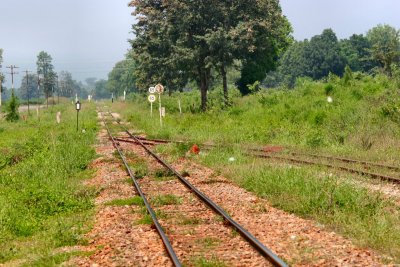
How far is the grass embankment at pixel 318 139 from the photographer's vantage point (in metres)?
9.36

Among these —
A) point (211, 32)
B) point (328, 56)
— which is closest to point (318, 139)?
point (211, 32)

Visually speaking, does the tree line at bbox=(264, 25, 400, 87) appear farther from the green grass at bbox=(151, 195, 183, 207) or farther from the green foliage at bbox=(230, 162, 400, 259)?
the green grass at bbox=(151, 195, 183, 207)

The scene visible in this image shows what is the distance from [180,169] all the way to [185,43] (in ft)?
81.0

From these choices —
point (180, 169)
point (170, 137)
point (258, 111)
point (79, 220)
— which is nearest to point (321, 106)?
point (258, 111)

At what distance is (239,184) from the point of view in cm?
1358

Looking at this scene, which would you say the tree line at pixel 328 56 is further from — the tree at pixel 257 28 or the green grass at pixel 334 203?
the green grass at pixel 334 203

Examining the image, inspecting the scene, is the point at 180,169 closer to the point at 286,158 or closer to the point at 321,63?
the point at 286,158

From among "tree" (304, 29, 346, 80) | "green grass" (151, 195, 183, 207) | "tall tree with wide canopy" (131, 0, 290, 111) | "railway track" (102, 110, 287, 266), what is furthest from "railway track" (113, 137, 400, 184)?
"tree" (304, 29, 346, 80)

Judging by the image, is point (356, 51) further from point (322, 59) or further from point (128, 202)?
point (128, 202)

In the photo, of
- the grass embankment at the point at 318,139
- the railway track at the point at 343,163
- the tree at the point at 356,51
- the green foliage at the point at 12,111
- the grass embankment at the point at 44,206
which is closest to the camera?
the grass embankment at the point at 44,206

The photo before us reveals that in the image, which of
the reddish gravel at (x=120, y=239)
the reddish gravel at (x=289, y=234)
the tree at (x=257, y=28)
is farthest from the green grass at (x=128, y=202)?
the tree at (x=257, y=28)

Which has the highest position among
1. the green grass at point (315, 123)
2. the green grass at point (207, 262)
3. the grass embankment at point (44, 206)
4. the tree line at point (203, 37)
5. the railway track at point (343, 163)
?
the tree line at point (203, 37)

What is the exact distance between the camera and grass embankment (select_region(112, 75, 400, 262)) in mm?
9359

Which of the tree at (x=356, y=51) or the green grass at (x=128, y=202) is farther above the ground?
the tree at (x=356, y=51)
